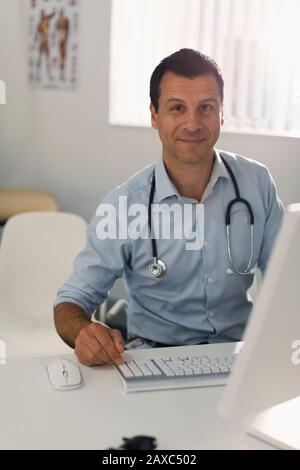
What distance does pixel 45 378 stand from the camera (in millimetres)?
1242

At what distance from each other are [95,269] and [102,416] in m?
0.57

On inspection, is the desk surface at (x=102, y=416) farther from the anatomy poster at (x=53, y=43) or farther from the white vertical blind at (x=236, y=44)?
the anatomy poster at (x=53, y=43)

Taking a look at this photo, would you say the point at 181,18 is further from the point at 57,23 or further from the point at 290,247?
the point at 290,247

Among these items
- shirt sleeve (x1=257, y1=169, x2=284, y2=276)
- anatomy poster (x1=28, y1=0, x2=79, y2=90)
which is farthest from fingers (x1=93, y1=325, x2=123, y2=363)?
anatomy poster (x1=28, y1=0, x2=79, y2=90)

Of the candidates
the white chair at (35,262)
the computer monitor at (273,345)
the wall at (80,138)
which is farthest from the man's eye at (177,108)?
the wall at (80,138)

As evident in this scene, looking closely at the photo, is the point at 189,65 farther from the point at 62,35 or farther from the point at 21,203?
the point at 62,35

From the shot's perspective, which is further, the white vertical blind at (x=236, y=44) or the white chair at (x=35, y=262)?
the white vertical blind at (x=236, y=44)

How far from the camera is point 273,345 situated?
0.92m

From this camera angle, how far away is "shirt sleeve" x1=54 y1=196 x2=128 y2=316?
63.4 inches

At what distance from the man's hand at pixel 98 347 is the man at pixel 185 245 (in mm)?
292

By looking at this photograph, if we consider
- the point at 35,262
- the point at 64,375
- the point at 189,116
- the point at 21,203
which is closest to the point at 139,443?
the point at 64,375

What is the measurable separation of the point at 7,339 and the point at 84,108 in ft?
5.06

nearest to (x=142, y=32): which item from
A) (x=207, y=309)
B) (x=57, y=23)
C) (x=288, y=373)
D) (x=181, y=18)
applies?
(x=181, y=18)

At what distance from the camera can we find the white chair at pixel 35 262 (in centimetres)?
230
